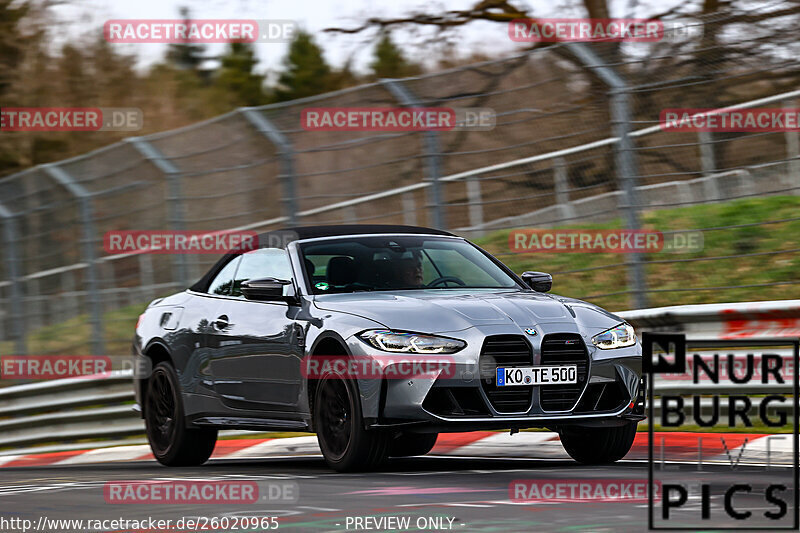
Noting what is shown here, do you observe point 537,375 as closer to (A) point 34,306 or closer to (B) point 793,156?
(B) point 793,156

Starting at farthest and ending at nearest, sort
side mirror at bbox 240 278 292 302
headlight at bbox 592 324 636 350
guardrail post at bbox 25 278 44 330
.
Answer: guardrail post at bbox 25 278 44 330 < side mirror at bbox 240 278 292 302 < headlight at bbox 592 324 636 350

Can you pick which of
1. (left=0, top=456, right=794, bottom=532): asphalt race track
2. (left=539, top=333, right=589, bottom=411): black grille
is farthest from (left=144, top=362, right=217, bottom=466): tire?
(left=539, top=333, right=589, bottom=411): black grille

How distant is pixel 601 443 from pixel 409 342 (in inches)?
58.0

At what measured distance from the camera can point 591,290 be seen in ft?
40.1

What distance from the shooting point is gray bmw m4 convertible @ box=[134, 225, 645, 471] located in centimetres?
805

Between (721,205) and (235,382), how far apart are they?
16.4ft

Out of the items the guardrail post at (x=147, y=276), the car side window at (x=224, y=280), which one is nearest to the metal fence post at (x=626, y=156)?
the car side window at (x=224, y=280)

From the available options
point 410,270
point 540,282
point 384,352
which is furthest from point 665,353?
point 384,352

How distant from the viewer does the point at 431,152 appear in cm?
1254

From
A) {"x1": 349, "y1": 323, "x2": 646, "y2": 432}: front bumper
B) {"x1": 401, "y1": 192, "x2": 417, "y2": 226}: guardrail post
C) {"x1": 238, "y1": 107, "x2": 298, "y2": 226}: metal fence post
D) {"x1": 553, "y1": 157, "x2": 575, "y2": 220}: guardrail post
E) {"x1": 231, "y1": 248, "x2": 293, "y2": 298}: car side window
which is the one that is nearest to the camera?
{"x1": 349, "y1": 323, "x2": 646, "y2": 432}: front bumper

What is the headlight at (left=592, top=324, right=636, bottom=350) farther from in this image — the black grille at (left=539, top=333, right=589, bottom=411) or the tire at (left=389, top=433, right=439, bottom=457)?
the tire at (left=389, top=433, right=439, bottom=457)

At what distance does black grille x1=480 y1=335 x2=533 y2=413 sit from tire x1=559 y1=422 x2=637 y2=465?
1.70ft

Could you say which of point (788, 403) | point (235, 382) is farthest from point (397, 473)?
point (788, 403)

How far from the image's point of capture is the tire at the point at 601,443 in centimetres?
871
